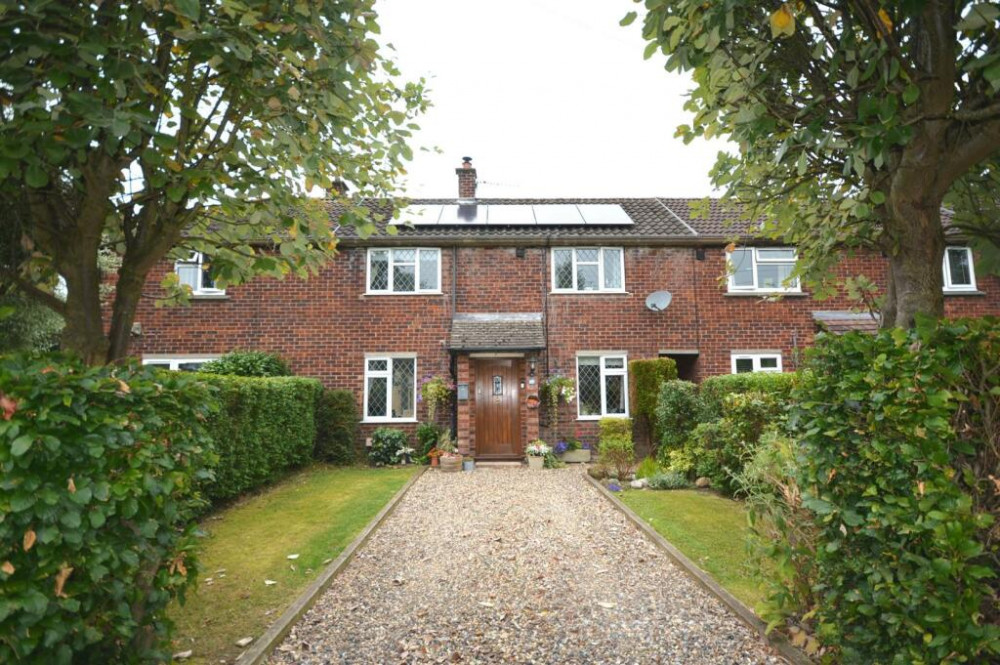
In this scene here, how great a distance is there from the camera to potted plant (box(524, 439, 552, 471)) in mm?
11492

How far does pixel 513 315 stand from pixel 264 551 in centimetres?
846

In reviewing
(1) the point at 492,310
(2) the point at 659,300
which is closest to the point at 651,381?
(2) the point at 659,300

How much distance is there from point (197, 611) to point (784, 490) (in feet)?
13.7

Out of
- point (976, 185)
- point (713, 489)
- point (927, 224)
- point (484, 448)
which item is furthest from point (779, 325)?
point (927, 224)

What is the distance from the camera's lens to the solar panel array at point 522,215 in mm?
13891

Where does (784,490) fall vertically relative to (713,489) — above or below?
above

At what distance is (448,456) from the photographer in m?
11.2

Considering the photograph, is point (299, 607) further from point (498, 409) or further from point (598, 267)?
point (598, 267)

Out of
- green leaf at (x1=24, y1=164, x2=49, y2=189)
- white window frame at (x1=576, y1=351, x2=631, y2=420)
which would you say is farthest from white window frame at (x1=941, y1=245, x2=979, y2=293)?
green leaf at (x1=24, y1=164, x2=49, y2=189)

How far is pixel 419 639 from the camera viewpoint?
3703 mm

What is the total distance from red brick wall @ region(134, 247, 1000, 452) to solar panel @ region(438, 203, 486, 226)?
1.15m

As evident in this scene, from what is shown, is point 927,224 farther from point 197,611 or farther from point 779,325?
point 779,325

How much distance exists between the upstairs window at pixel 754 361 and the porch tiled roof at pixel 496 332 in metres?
4.67

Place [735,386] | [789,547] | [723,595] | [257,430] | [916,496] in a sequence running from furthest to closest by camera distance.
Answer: [735,386], [257,430], [723,595], [789,547], [916,496]
